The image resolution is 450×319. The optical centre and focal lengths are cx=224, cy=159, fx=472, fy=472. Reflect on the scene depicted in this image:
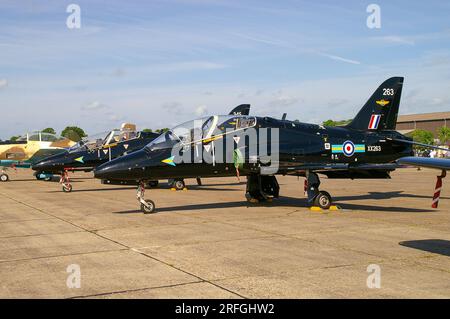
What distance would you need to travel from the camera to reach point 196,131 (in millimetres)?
13938

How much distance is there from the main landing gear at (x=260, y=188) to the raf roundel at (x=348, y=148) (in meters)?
2.73

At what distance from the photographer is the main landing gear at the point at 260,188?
16.5 meters

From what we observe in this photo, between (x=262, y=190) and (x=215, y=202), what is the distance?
176cm

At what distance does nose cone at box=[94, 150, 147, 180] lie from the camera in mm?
13102

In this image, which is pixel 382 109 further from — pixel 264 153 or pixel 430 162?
pixel 430 162

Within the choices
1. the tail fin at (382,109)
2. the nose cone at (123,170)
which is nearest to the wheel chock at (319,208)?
the tail fin at (382,109)

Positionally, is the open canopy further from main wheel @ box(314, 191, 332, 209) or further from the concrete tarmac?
main wheel @ box(314, 191, 332, 209)

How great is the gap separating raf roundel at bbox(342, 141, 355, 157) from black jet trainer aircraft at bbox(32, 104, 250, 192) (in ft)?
31.3

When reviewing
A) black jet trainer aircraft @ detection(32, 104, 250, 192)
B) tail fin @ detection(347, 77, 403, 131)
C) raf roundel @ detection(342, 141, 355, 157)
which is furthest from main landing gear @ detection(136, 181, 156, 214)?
black jet trainer aircraft @ detection(32, 104, 250, 192)

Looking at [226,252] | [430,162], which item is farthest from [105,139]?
[430,162]

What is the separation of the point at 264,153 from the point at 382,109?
581cm

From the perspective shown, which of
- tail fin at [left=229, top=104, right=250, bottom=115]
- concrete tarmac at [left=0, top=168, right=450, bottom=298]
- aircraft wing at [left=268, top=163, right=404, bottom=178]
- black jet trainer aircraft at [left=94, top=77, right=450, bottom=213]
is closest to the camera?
concrete tarmac at [left=0, top=168, right=450, bottom=298]

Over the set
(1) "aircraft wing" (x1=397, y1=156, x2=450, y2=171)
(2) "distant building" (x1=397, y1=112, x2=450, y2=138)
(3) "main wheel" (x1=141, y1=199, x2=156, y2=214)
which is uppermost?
(2) "distant building" (x1=397, y1=112, x2=450, y2=138)
